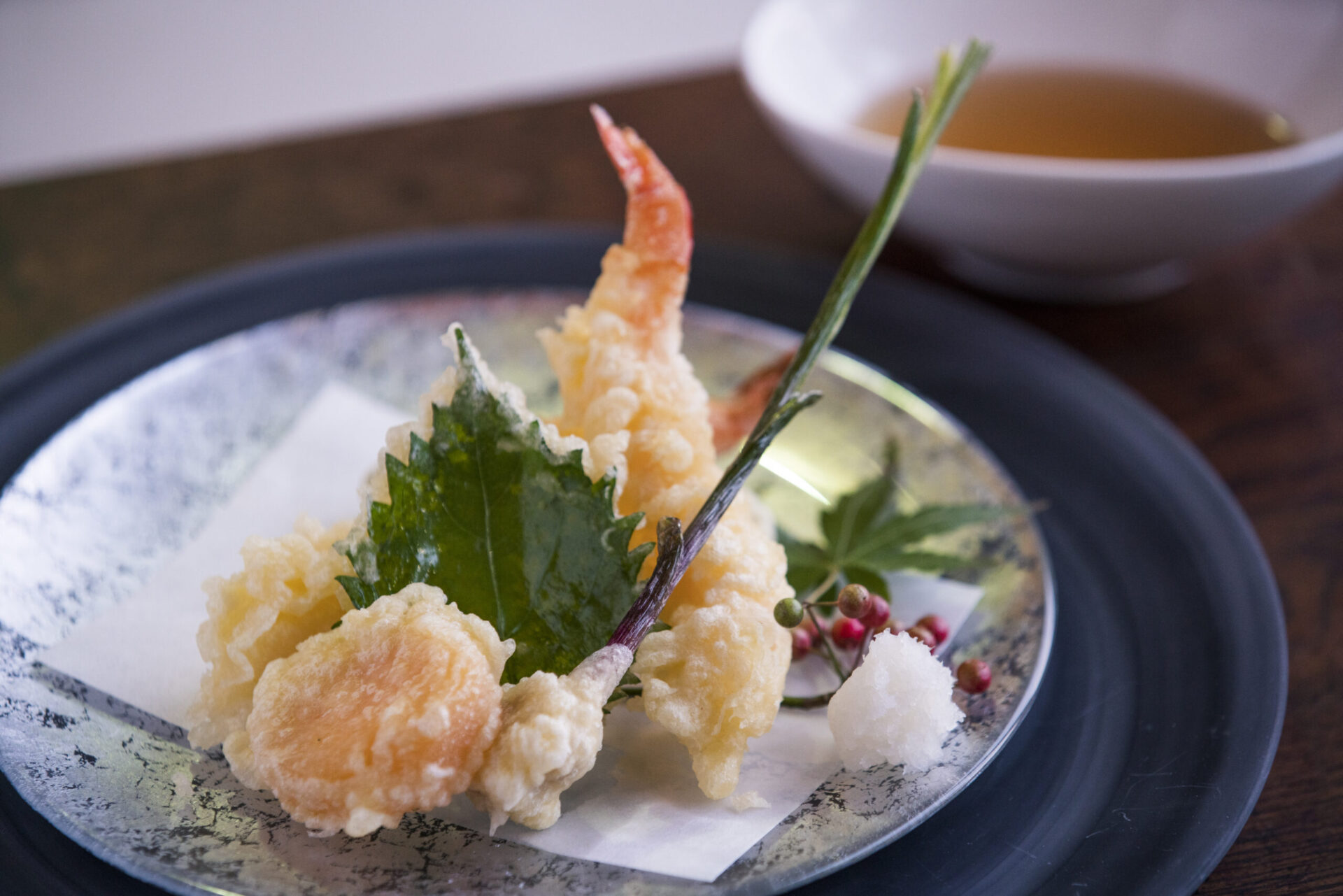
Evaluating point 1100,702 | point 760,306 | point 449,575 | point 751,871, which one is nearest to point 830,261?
point 760,306

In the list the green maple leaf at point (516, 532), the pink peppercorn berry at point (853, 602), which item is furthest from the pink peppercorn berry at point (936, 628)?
the green maple leaf at point (516, 532)

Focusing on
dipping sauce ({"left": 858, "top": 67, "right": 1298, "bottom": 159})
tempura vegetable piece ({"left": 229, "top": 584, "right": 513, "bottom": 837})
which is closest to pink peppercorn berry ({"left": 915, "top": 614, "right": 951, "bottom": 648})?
tempura vegetable piece ({"left": 229, "top": 584, "right": 513, "bottom": 837})

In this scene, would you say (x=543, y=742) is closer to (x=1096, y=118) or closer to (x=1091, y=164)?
(x=1091, y=164)

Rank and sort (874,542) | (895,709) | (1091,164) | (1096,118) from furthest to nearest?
(1096,118) → (1091,164) → (874,542) → (895,709)

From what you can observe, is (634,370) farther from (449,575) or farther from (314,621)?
(314,621)

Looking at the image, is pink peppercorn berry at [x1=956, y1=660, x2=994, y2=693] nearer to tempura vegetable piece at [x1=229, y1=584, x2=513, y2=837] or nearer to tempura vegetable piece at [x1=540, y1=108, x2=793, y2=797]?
tempura vegetable piece at [x1=540, y1=108, x2=793, y2=797]

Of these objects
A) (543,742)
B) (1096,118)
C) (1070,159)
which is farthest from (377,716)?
(1096,118)

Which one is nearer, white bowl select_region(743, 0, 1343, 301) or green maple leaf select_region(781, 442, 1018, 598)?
green maple leaf select_region(781, 442, 1018, 598)
